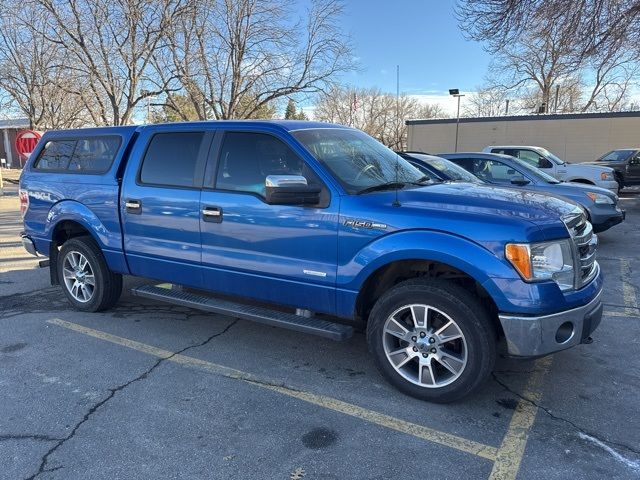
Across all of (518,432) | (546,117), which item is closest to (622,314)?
(518,432)

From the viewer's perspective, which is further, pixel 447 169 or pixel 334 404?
pixel 447 169

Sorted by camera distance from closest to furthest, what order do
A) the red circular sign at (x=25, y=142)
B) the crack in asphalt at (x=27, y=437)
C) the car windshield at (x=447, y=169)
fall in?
the crack in asphalt at (x=27, y=437) → the car windshield at (x=447, y=169) → the red circular sign at (x=25, y=142)

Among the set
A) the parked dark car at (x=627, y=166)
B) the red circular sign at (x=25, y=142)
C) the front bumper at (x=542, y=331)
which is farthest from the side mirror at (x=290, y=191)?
the parked dark car at (x=627, y=166)

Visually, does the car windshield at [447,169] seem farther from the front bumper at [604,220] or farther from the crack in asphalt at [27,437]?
the crack in asphalt at [27,437]

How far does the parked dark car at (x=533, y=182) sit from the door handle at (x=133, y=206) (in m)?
4.85

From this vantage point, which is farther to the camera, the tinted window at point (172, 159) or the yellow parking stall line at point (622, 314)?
the yellow parking stall line at point (622, 314)

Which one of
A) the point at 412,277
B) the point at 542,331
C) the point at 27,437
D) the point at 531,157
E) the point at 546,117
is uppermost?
the point at 546,117

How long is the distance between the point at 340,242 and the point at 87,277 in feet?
10.4

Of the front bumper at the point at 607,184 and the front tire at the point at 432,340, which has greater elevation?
the front bumper at the point at 607,184

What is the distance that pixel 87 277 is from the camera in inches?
210

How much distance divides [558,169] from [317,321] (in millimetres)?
11627

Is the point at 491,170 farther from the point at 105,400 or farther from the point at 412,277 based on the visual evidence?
the point at 105,400

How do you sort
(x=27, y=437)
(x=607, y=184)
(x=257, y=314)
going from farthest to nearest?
(x=607, y=184) < (x=257, y=314) < (x=27, y=437)

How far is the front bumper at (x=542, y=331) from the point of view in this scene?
309cm
